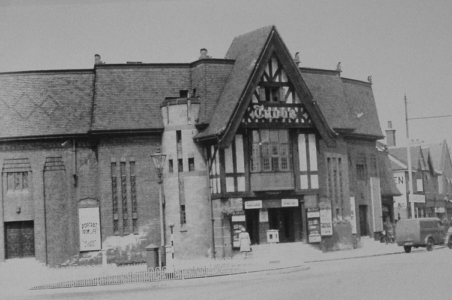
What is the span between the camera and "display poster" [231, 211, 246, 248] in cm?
3594

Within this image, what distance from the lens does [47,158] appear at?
37.2m

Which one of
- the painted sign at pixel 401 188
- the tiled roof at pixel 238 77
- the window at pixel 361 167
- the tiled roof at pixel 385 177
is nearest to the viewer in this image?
the tiled roof at pixel 238 77

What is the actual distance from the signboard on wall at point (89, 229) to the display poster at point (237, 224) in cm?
640

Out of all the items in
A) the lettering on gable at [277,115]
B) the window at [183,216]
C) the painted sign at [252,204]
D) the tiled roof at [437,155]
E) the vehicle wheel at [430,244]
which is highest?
the lettering on gable at [277,115]

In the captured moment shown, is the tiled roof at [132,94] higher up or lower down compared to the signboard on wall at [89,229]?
higher up

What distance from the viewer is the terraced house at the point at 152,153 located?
36.6 meters

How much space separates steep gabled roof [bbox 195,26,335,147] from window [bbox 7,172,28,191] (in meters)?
8.45

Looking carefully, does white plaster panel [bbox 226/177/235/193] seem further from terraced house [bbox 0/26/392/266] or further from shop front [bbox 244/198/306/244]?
shop front [bbox 244/198/306/244]

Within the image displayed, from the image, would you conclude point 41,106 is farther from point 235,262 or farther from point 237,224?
point 235,262

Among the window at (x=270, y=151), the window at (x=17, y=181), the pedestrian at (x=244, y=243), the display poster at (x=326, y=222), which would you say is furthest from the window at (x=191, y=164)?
the window at (x=17, y=181)

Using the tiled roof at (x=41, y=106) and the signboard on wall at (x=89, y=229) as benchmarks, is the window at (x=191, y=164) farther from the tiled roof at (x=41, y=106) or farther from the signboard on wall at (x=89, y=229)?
the tiled roof at (x=41, y=106)

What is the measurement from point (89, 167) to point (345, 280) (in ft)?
60.1

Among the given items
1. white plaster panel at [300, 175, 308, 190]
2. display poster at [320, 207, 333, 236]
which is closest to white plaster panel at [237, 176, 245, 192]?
white plaster panel at [300, 175, 308, 190]

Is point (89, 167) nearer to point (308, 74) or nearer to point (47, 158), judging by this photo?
point (47, 158)
